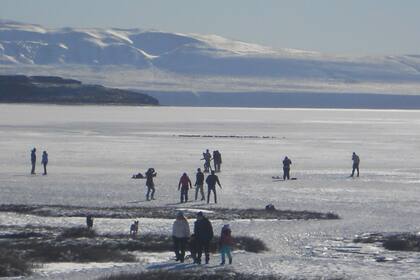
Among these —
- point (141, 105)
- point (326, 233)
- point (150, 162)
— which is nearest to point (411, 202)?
point (326, 233)

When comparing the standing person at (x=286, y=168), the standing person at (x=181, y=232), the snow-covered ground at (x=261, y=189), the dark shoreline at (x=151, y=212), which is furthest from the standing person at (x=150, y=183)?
the standing person at (x=181, y=232)

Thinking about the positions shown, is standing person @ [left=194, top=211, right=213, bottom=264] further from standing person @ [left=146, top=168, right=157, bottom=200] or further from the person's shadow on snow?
standing person @ [left=146, top=168, right=157, bottom=200]

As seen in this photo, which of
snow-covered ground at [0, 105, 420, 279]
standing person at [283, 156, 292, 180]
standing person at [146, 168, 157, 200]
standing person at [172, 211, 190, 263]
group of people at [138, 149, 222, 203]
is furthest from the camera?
standing person at [283, 156, 292, 180]

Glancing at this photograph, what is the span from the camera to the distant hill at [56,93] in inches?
5758

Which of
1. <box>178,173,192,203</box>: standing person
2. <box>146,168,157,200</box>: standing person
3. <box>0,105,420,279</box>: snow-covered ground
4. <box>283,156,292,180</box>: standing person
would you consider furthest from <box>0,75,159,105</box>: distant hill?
<box>178,173,192,203</box>: standing person

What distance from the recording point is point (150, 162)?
40344mm

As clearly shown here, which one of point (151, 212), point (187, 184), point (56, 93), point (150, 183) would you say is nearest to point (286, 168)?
point (150, 183)

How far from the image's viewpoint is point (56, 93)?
150 m

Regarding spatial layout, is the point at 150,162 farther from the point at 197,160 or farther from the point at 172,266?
the point at 172,266

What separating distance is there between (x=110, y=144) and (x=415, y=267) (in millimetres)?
35794

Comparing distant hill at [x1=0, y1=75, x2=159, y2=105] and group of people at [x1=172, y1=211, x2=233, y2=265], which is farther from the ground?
distant hill at [x1=0, y1=75, x2=159, y2=105]

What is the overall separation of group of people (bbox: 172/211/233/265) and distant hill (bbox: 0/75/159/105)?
127 m

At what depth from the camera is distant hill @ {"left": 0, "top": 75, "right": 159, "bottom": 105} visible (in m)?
146

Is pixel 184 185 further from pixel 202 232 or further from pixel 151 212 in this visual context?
pixel 202 232
